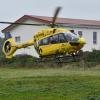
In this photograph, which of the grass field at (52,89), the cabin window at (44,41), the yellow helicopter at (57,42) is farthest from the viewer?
the cabin window at (44,41)

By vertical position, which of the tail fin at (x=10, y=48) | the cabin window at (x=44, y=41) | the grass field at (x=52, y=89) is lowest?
the grass field at (x=52, y=89)

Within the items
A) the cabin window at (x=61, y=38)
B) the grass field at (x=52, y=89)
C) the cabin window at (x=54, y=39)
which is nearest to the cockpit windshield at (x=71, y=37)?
the cabin window at (x=61, y=38)

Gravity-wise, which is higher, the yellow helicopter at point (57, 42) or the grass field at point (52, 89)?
the yellow helicopter at point (57, 42)

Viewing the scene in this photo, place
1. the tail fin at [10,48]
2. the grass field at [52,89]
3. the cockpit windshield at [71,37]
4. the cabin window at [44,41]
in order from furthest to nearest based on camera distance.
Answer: the tail fin at [10,48]
the cabin window at [44,41]
the cockpit windshield at [71,37]
the grass field at [52,89]

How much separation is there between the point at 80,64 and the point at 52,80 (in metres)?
16.4

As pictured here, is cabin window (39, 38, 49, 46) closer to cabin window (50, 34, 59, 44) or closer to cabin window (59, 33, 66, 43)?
cabin window (50, 34, 59, 44)

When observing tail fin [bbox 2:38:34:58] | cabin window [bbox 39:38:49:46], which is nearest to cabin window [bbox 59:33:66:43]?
cabin window [bbox 39:38:49:46]

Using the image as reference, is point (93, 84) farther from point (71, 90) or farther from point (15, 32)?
point (15, 32)

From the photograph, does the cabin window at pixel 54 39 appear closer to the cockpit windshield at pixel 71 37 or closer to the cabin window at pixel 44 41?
the cabin window at pixel 44 41

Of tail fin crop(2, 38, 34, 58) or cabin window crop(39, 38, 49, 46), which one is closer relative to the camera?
cabin window crop(39, 38, 49, 46)

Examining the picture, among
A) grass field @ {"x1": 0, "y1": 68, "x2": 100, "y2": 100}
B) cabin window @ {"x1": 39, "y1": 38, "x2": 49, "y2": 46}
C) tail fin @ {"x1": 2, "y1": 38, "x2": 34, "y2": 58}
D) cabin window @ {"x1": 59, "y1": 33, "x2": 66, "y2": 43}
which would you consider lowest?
grass field @ {"x1": 0, "y1": 68, "x2": 100, "y2": 100}

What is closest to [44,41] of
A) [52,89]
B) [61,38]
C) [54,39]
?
[54,39]

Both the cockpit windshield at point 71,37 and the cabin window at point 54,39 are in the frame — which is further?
the cabin window at point 54,39

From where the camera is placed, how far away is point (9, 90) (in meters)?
17.6
